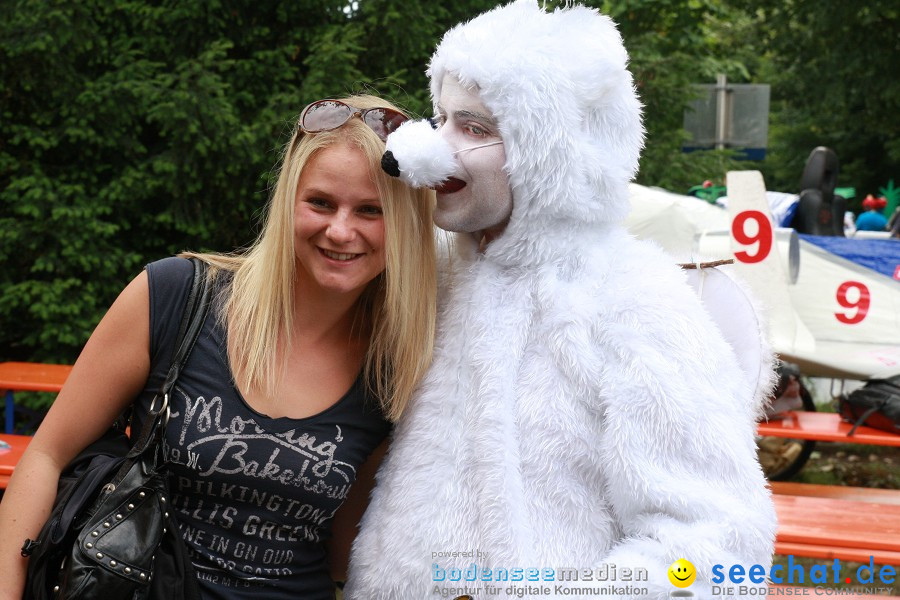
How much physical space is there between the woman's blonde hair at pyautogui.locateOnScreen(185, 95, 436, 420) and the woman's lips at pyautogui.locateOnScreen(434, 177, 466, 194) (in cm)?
11

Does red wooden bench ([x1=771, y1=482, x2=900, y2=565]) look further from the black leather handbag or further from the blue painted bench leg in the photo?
the blue painted bench leg

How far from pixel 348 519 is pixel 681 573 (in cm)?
91

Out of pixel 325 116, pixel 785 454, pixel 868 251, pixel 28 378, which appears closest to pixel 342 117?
pixel 325 116

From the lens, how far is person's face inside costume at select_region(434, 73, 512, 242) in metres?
2.08

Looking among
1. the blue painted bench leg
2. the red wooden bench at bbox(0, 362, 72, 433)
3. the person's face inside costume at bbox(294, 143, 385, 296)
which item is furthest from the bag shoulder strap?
the blue painted bench leg

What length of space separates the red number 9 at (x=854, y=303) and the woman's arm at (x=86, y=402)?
6.35m

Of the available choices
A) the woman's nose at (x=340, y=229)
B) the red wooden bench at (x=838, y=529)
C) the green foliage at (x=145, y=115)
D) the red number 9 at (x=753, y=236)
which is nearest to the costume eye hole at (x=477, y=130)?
the woman's nose at (x=340, y=229)

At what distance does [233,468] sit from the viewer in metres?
2.02

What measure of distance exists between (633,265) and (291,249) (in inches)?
31.2

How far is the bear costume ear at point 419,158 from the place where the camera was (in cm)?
204

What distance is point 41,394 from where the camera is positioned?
5.69 metres

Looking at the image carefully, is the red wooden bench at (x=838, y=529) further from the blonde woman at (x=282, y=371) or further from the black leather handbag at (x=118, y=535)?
the black leather handbag at (x=118, y=535)

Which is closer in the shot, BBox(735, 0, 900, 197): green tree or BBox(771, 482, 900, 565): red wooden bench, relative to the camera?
BBox(771, 482, 900, 565): red wooden bench

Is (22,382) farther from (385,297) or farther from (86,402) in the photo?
(385,297)
